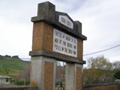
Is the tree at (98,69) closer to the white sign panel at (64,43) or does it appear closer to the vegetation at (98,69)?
the vegetation at (98,69)

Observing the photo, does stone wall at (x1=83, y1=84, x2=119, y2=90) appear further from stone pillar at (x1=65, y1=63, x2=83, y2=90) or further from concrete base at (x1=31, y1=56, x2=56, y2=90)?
concrete base at (x1=31, y1=56, x2=56, y2=90)

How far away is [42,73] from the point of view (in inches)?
279

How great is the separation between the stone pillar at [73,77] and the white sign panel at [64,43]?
800 mm

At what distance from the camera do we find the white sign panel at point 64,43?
27.4 feet

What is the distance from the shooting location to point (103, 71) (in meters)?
40.1

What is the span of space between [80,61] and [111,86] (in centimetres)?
662


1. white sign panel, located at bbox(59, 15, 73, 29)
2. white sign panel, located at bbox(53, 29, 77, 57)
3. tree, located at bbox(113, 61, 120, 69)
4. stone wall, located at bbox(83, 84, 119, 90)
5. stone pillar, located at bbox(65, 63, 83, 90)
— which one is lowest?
stone wall, located at bbox(83, 84, 119, 90)

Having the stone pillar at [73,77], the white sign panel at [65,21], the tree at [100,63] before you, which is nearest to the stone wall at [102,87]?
the stone pillar at [73,77]

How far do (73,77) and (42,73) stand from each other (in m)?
3.49

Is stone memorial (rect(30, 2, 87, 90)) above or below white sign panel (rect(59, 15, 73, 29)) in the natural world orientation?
below

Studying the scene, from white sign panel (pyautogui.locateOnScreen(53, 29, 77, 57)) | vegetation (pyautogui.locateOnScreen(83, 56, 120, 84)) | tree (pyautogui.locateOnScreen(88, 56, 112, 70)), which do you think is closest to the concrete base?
white sign panel (pyautogui.locateOnScreen(53, 29, 77, 57))

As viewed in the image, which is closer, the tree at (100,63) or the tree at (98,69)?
the tree at (98,69)

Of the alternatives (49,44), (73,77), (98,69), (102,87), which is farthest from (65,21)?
(98,69)

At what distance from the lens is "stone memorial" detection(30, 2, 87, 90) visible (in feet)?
23.5
